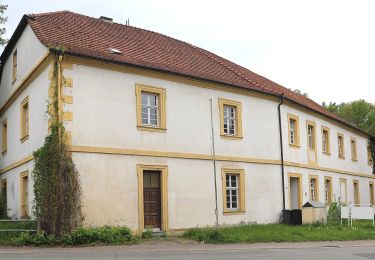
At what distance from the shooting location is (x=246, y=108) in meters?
24.8

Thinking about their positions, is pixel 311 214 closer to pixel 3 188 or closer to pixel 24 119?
pixel 24 119

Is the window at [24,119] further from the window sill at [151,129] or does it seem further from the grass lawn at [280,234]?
the grass lawn at [280,234]

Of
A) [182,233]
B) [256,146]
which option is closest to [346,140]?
[256,146]

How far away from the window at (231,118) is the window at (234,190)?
1662 mm

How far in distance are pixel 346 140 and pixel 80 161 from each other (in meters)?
24.9

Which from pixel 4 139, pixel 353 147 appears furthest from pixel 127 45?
pixel 353 147

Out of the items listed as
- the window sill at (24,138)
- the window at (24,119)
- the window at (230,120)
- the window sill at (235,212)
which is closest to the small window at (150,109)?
the window at (230,120)

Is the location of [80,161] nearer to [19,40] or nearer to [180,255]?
[180,255]

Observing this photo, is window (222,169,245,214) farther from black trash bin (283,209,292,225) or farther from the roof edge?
the roof edge

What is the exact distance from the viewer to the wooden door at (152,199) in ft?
65.9

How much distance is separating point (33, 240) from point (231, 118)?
35.9 feet

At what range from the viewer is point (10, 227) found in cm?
1745

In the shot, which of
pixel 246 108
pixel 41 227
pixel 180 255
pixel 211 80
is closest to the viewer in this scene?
pixel 180 255

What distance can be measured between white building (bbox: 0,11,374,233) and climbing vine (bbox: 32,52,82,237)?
1.32 ft
